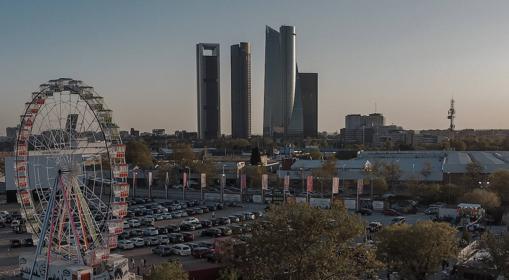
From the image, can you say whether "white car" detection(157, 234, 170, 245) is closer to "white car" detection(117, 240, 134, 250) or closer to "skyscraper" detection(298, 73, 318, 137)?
"white car" detection(117, 240, 134, 250)

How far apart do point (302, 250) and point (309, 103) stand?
163220 mm

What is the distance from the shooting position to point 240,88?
6757 inches

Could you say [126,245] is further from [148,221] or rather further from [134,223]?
[148,221]

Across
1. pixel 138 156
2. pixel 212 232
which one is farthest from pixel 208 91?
pixel 212 232

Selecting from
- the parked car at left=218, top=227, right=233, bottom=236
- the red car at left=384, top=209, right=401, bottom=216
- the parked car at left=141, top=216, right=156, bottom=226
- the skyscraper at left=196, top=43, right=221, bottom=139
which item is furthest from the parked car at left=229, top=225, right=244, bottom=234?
the skyscraper at left=196, top=43, right=221, bottom=139

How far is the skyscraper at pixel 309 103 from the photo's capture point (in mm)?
174250

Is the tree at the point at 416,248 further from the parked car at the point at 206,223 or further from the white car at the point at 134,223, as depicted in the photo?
the white car at the point at 134,223

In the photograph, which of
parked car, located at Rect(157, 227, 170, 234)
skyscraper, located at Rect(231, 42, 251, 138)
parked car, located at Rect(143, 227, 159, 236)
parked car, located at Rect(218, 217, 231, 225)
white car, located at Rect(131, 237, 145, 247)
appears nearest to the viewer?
white car, located at Rect(131, 237, 145, 247)

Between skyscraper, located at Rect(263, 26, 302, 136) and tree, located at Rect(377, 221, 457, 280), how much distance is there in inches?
5533

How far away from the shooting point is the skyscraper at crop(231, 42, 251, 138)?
171 metres

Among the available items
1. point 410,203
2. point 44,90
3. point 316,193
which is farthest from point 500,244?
point 316,193

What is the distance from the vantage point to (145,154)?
65.1 meters

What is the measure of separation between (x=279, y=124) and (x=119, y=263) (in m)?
152

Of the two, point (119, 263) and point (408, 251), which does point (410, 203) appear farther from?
point (119, 263)
